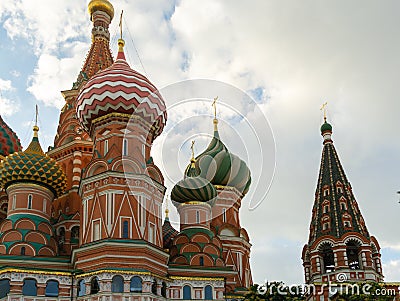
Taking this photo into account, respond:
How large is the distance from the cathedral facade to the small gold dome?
29.0ft

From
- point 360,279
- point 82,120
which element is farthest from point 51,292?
point 360,279

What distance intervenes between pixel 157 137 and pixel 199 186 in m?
3.43

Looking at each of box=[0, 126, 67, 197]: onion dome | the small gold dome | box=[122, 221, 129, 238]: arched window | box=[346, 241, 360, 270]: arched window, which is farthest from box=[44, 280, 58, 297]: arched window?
the small gold dome

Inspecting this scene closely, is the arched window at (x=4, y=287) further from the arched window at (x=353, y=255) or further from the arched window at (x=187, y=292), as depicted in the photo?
the arched window at (x=353, y=255)

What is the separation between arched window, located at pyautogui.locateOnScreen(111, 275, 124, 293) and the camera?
78.2 feet

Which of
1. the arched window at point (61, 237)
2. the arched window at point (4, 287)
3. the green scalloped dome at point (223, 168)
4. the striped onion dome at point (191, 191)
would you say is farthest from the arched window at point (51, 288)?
the green scalloped dome at point (223, 168)

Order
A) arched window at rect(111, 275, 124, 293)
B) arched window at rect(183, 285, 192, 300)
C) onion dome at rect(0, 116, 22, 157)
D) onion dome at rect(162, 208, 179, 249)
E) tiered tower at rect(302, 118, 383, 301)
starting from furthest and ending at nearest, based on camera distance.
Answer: onion dome at rect(0, 116, 22, 157) → onion dome at rect(162, 208, 179, 249) → tiered tower at rect(302, 118, 383, 301) → arched window at rect(183, 285, 192, 300) → arched window at rect(111, 275, 124, 293)

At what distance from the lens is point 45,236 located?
26750mm

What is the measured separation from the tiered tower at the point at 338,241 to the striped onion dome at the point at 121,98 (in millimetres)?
9917

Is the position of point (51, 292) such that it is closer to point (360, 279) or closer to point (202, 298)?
point (202, 298)

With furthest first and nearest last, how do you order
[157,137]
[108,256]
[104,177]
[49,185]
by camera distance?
[157,137] < [49,185] < [104,177] < [108,256]

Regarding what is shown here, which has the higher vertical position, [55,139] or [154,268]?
[55,139]

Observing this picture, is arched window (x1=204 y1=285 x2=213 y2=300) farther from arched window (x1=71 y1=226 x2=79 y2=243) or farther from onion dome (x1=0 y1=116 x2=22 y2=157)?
onion dome (x1=0 y1=116 x2=22 y2=157)

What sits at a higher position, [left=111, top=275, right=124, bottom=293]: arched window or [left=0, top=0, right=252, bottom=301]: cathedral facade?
[left=0, top=0, right=252, bottom=301]: cathedral facade
